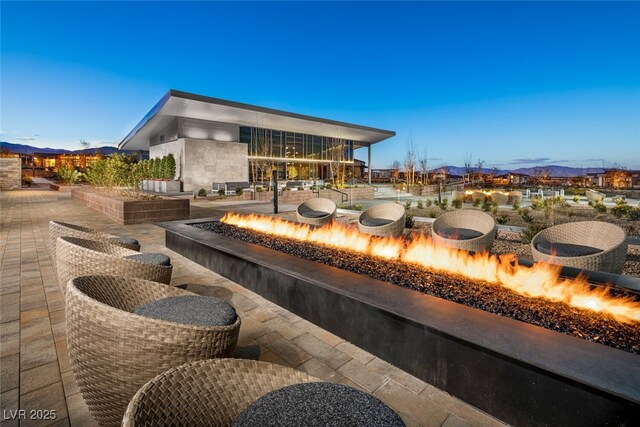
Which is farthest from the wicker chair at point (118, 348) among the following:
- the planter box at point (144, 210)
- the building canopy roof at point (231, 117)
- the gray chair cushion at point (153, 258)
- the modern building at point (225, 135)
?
the building canopy roof at point (231, 117)

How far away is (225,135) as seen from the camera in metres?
26.0

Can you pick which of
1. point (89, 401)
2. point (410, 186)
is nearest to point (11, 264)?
point (89, 401)

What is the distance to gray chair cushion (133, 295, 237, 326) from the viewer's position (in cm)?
202

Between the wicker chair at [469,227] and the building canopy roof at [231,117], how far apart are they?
1855 centimetres

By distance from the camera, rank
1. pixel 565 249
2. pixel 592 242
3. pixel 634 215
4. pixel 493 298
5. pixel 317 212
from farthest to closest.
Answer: pixel 634 215
pixel 317 212
pixel 592 242
pixel 565 249
pixel 493 298

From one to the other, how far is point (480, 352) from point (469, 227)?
13.6ft

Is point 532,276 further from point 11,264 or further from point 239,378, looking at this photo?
point 11,264

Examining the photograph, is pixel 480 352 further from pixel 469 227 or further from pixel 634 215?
pixel 634 215

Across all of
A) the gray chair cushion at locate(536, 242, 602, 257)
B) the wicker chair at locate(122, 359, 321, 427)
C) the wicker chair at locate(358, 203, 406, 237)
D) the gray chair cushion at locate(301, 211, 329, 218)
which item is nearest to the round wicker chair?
the gray chair cushion at locate(536, 242, 602, 257)

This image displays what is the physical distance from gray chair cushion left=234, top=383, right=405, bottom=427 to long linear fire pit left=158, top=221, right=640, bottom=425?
94 centimetres

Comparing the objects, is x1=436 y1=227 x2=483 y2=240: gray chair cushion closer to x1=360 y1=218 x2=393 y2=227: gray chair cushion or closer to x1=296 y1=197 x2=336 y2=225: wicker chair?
x1=360 y1=218 x2=393 y2=227: gray chair cushion

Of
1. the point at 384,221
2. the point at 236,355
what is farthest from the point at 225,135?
the point at 236,355

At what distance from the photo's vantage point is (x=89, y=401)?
1646mm

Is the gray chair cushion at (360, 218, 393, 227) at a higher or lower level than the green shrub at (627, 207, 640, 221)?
higher
